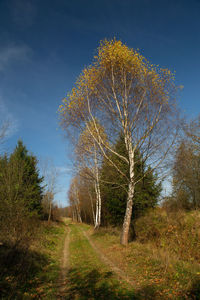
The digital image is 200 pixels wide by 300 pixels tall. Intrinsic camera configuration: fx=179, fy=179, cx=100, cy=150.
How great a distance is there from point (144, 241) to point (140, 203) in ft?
12.9

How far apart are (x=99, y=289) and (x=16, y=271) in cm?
334

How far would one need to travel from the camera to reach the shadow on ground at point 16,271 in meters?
5.23

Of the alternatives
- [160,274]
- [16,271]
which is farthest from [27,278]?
[160,274]

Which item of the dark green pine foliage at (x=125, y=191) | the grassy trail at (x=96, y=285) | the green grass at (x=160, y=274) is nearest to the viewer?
the green grass at (x=160, y=274)

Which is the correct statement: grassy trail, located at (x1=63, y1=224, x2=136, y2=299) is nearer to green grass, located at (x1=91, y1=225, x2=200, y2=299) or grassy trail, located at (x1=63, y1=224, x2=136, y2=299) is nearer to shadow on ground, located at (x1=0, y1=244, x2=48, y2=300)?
green grass, located at (x1=91, y1=225, x2=200, y2=299)

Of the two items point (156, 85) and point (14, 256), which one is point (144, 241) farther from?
point (156, 85)

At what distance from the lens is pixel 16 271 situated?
653 cm

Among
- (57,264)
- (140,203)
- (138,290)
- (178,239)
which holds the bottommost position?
(57,264)

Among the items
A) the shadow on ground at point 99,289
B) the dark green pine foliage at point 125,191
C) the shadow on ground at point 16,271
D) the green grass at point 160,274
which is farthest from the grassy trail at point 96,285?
the dark green pine foliage at point 125,191

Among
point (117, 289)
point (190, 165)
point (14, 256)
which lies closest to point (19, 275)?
point (14, 256)

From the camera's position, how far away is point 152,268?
254 inches

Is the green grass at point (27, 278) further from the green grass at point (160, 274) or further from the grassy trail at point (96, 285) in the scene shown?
the green grass at point (160, 274)

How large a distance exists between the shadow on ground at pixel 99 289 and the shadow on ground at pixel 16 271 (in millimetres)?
1389

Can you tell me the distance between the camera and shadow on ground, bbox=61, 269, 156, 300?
4.70 metres
